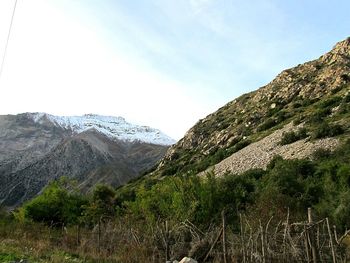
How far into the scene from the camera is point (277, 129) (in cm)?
5453

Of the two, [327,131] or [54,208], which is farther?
[54,208]

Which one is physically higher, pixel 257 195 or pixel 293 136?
pixel 293 136

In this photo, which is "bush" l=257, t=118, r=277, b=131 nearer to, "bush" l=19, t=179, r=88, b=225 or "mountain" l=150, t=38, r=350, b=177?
"mountain" l=150, t=38, r=350, b=177

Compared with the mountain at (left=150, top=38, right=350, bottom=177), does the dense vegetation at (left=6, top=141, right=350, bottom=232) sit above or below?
below

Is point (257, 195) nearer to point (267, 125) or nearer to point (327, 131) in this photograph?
point (327, 131)

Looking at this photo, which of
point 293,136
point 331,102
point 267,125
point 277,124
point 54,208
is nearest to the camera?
point 54,208

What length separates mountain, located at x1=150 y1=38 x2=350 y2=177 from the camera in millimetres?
44438

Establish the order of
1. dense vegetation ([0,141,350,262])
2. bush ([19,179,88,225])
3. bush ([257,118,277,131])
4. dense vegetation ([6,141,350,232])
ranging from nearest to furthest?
dense vegetation ([0,141,350,262])
dense vegetation ([6,141,350,232])
bush ([19,179,88,225])
bush ([257,118,277,131])

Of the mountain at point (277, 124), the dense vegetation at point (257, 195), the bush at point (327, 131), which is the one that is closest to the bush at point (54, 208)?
the dense vegetation at point (257, 195)

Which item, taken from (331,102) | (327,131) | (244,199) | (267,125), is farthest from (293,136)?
(244,199)

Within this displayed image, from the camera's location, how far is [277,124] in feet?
192

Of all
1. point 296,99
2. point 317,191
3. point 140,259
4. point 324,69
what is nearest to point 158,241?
point 140,259

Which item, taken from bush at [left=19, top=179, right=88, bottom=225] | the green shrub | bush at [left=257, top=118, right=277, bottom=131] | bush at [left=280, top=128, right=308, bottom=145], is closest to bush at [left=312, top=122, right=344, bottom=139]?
bush at [left=280, top=128, right=308, bottom=145]

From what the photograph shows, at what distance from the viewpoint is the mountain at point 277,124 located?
44.4 metres
